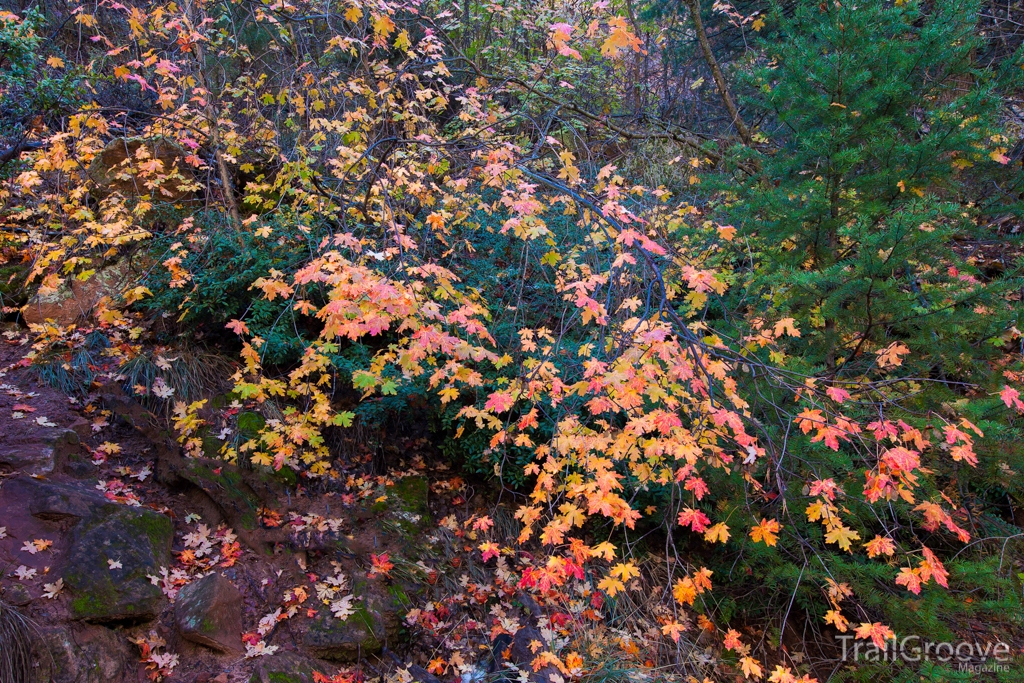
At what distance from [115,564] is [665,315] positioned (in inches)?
130

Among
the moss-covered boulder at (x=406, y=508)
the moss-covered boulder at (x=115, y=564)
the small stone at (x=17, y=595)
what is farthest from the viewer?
the moss-covered boulder at (x=406, y=508)

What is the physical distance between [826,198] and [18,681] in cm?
489

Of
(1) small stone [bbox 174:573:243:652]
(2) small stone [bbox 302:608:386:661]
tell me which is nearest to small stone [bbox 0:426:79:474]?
(1) small stone [bbox 174:573:243:652]

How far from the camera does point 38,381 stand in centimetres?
407

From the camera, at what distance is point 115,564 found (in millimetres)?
3023

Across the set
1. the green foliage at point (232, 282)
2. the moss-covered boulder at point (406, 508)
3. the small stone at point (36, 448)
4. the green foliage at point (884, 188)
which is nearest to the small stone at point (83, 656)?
the small stone at point (36, 448)

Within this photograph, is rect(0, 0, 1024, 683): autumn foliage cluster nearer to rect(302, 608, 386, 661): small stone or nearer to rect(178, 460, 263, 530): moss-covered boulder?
rect(178, 460, 263, 530): moss-covered boulder

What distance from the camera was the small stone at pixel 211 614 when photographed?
3.02m

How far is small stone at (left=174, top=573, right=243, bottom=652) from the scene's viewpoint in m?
3.02

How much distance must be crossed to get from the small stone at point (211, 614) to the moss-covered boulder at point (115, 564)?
155mm

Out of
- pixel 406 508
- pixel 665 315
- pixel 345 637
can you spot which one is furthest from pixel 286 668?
pixel 665 315

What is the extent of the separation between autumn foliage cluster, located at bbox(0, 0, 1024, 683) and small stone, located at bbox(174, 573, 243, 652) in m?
0.80

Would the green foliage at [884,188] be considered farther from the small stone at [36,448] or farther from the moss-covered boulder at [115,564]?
the small stone at [36,448]

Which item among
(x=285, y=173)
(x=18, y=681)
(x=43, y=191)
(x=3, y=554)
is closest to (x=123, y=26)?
(x=43, y=191)
